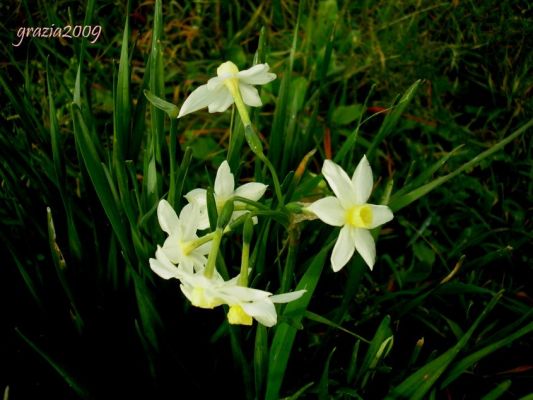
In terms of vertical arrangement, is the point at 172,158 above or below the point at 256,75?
below

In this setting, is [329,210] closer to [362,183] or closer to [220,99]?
[362,183]

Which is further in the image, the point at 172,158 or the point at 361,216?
the point at 172,158

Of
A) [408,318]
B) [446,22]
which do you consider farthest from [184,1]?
[408,318]

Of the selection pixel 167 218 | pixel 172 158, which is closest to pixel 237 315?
pixel 167 218

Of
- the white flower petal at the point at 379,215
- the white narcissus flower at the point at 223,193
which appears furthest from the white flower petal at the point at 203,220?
the white flower petal at the point at 379,215

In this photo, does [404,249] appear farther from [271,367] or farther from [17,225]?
[17,225]

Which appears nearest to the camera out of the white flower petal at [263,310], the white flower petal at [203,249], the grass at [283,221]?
the white flower petal at [263,310]

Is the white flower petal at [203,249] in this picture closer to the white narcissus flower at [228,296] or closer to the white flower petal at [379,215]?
the white narcissus flower at [228,296]
